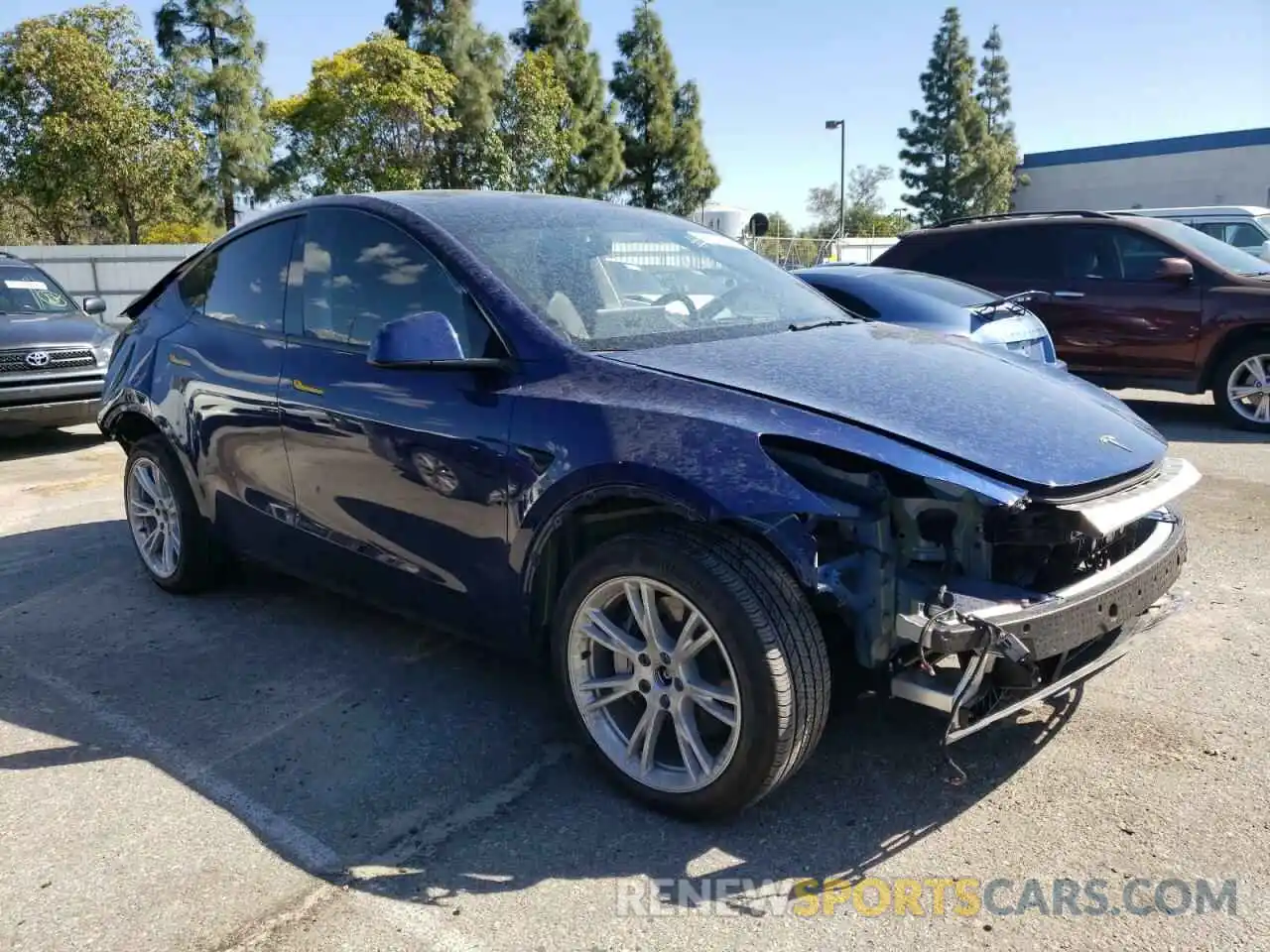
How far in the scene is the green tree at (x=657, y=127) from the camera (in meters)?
42.2

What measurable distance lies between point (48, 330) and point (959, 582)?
8767mm

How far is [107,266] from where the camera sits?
21.3 m

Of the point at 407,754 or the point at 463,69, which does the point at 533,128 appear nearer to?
the point at 463,69

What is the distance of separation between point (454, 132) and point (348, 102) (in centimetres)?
449

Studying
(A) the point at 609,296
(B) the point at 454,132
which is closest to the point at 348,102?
(B) the point at 454,132

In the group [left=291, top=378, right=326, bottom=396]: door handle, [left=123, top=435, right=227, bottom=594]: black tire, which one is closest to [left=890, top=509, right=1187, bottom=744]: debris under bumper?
[left=291, top=378, right=326, bottom=396]: door handle

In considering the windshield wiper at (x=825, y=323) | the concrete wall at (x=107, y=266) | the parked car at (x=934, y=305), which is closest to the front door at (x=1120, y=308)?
the parked car at (x=934, y=305)

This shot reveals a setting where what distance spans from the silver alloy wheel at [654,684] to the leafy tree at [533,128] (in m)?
35.6

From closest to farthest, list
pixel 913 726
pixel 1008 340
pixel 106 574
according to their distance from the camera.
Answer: pixel 913 726, pixel 106 574, pixel 1008 340

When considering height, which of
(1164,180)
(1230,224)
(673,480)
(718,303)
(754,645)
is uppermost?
(1164,180)

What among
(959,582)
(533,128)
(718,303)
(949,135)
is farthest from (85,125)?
(949,135)

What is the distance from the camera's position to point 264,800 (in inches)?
113

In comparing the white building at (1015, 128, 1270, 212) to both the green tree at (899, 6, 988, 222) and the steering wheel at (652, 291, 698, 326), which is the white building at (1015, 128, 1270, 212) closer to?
the green tree at (899, 6, 988, 222)

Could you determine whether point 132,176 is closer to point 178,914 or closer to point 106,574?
point 106,574
